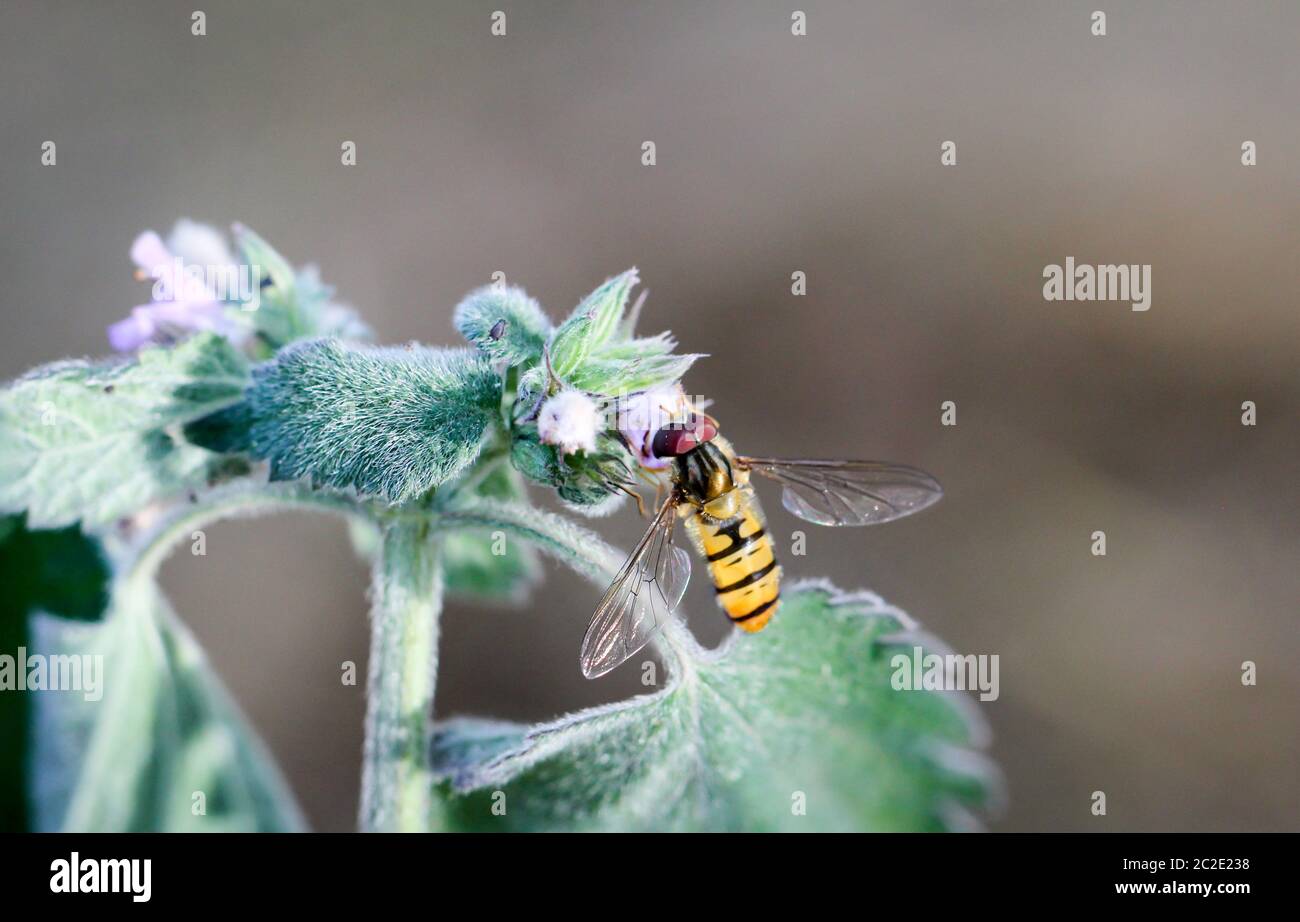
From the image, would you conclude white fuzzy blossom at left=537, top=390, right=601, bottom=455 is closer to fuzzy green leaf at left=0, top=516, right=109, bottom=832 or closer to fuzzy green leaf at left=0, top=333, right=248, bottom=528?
fuzzy green leaf at left=0, top=333, right=248, bottom=528

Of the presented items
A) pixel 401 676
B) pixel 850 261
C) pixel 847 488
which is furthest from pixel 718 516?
pixel 850 261

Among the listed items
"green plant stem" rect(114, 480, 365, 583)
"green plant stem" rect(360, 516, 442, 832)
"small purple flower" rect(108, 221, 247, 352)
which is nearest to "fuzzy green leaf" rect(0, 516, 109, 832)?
"green plant stem" rect(114, 480, 365, 583)

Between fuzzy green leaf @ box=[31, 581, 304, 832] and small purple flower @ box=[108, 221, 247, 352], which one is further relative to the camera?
fuzzy green leaf @ box=[31, 581, 304, 832]

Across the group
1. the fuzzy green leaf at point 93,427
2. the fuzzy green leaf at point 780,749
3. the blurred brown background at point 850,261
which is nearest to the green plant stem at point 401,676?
the fuzzy green leaf at point 780,749

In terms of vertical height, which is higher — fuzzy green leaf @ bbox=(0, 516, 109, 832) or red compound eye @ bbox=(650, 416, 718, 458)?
red compound eye @ bbox=(650, 416, 718, 458)

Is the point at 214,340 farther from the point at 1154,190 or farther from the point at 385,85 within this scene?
A: the point at 1154,190

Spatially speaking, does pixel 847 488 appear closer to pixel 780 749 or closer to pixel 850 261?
pixel 780 749
